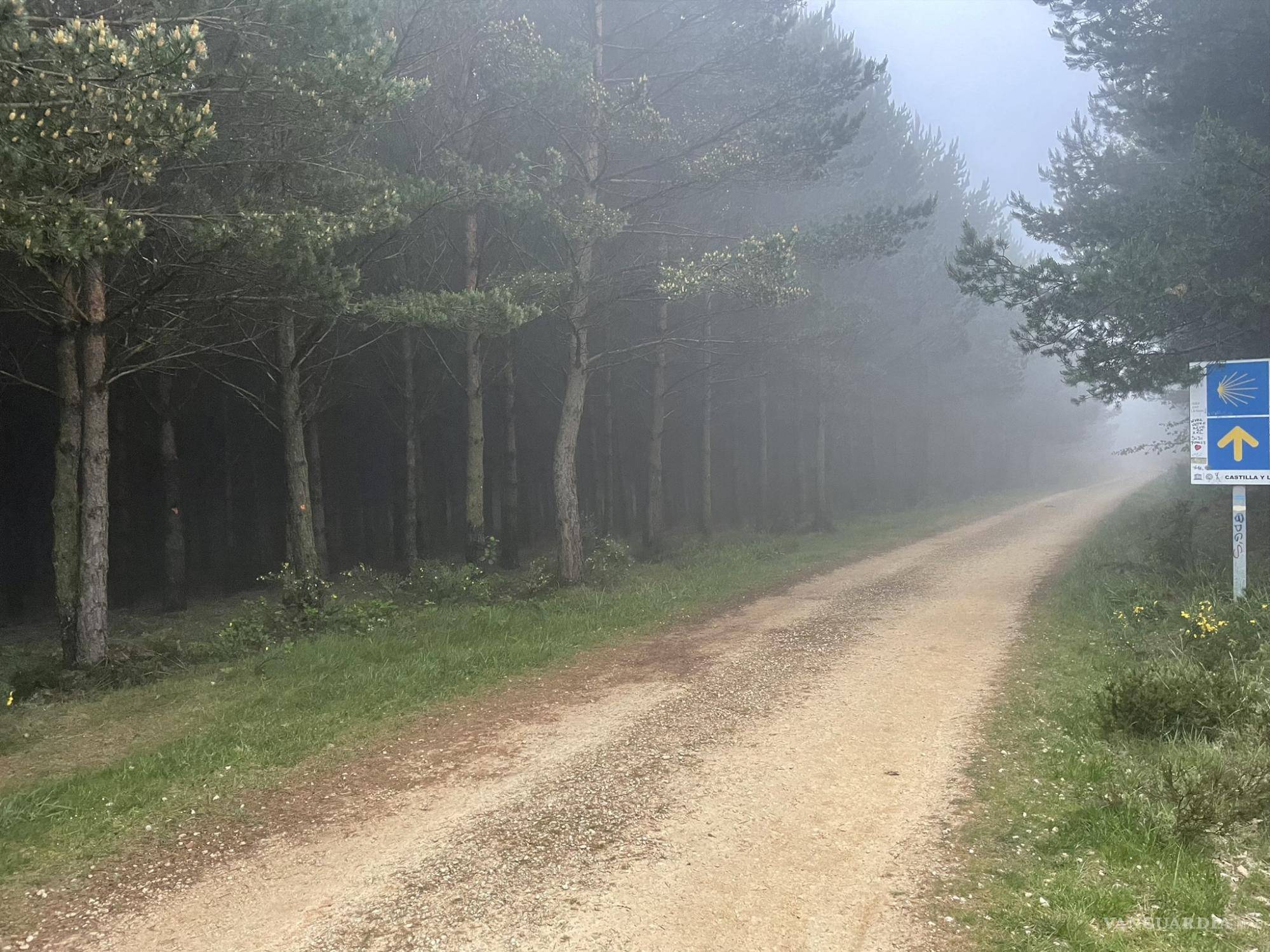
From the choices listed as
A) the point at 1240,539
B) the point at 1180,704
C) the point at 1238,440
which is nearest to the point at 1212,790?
the point at 1180,704

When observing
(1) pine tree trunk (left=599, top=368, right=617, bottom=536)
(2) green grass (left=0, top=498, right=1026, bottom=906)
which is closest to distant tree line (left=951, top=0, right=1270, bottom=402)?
(2) green grass (left=0, top=498, right=1026, bottom=906)

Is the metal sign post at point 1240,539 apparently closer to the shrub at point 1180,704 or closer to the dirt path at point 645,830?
the dirt path at point 645,830

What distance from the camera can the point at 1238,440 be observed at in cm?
1086

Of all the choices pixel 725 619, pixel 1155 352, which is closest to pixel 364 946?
pixel 725 619

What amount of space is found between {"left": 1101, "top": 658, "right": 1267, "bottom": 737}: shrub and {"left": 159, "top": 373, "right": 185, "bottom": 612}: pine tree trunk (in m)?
15.8

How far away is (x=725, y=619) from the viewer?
40.4 ft

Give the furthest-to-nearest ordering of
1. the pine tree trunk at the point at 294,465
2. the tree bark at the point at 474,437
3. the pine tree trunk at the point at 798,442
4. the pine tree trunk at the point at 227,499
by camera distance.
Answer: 1. the pine tree trunk at the point at 798,442
2. the pine tree trunk at the point at 227,499
3. the tree bark at the point at 474,437
4. the pine tree trunk at the point at 294,465

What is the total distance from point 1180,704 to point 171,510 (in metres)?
16.5

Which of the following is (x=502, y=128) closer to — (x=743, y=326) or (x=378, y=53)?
(x=378, y=53)

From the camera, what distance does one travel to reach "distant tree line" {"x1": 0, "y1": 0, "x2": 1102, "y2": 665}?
9.05 m

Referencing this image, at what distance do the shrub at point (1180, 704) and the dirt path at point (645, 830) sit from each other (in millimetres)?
1177

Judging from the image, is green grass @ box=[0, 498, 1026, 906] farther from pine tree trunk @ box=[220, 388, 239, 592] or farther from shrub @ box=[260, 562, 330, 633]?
pine tree trunk @ box=[220, 388, 239, 592]

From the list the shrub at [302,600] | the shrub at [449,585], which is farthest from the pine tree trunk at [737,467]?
the shrub at [302,600]

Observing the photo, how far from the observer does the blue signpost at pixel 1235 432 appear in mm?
10703
